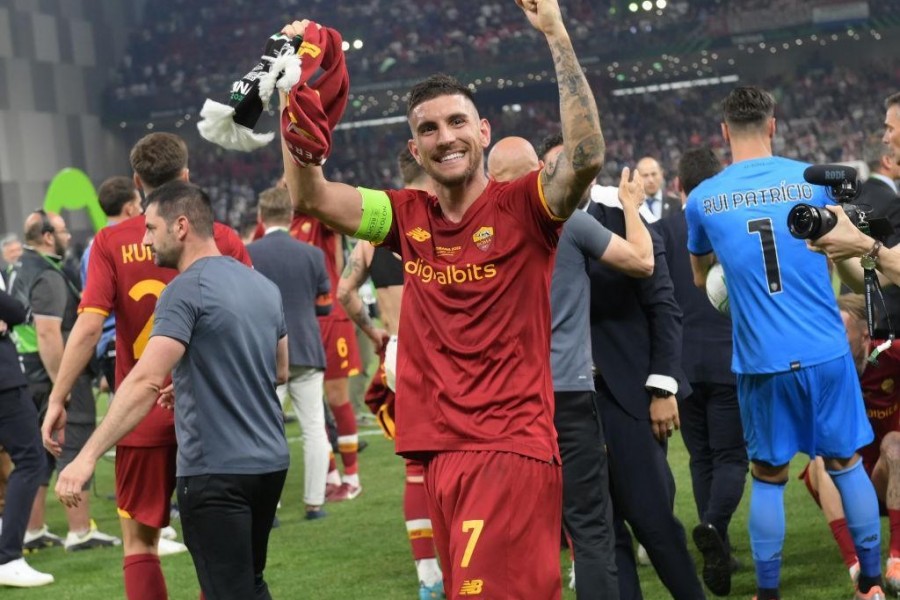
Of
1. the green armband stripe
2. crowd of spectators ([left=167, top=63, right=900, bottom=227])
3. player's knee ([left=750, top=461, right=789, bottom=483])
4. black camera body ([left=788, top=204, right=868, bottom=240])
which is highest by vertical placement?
crowd of spectators ([left=167, top=63, right=900, bottom=227])

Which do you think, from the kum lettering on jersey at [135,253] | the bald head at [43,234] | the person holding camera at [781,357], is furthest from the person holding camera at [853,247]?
the bald head at [43,234]

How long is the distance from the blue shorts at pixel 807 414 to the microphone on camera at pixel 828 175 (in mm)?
1036

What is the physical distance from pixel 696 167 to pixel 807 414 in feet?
5.88

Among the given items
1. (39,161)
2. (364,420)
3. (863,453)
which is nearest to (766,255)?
(863,453)

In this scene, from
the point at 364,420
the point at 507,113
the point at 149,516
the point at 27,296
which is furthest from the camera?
the point at 507,113

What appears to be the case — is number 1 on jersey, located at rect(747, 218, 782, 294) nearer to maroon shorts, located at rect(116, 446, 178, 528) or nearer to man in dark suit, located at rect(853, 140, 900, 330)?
man in dark suit, located at rect(853, 140, 900, 330)

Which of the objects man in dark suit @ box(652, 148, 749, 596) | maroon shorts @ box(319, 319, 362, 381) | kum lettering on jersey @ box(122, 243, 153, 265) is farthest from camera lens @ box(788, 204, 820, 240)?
maroon shorts @ box(319, 319, 362, 381)

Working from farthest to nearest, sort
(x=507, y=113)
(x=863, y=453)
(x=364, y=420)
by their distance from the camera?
(x=507, y=113) → (x=364, y=420) → (x=863, y=453)

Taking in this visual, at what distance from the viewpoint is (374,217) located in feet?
11.5

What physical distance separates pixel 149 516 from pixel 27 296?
382 centimetres

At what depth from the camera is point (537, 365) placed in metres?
3.37

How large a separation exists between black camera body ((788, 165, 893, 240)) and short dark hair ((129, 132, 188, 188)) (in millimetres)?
2656

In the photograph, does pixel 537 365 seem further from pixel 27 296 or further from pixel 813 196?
pixel 27 296

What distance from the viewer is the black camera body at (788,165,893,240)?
12.4 feet
